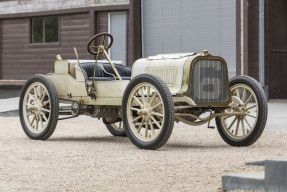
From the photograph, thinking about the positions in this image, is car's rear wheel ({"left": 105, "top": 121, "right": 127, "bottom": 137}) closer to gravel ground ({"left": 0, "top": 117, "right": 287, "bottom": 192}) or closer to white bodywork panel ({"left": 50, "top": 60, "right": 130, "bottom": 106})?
gravel ground ({"left": 0, "top": 117, "right": 287, "bottom": 192})

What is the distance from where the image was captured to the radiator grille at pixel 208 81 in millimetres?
9734

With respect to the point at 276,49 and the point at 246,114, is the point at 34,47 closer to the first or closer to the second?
the point at 276,49

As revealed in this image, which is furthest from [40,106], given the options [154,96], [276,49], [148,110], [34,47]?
[34,47]

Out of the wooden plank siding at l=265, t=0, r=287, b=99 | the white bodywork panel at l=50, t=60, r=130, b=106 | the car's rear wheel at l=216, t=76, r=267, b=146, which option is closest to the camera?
the car's rear wheel at l=216, t=76, r=267, b=146

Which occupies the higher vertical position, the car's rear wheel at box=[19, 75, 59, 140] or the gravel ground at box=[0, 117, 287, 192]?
the car's rear wheel at box=[19, 75, 59, 140]

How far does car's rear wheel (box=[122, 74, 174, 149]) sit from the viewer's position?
29.7 ft

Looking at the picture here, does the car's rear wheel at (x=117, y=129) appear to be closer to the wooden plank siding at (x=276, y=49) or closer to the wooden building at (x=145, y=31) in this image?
the wooden building at (x=145, y=31)

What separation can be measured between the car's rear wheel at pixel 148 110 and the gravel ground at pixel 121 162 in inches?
7.6

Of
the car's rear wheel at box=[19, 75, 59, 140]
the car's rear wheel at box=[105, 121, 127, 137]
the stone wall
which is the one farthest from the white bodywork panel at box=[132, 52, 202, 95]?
the stone wall

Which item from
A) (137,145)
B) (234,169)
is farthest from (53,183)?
(137,145)

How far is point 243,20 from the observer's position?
20.4 m

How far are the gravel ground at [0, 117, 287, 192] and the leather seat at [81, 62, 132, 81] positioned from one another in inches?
37.2

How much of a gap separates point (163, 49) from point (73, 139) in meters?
11.5

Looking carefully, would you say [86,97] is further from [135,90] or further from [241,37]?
[241,37]
